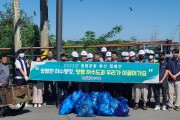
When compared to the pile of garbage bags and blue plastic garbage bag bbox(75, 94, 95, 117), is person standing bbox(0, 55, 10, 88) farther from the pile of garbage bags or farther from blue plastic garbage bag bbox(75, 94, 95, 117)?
blue plastic garbage bag bbox(75, 94, 95, 117)

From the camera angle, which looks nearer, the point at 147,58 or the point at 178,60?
the point at 178,60

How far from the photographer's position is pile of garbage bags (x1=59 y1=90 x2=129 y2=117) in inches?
414

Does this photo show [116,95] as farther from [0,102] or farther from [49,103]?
[0,102]

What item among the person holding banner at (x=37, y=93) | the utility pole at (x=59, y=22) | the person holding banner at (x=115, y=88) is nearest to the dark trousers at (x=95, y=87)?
the person holding banner at (x=115, y=88)

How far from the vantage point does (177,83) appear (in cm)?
1148

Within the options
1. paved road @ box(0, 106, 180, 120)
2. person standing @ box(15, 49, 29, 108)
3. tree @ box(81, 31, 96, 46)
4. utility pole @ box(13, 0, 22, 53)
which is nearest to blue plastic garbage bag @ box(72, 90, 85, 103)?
paved road @ box(0, 106, 180, 120)

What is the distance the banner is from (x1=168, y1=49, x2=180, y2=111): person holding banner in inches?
15.5

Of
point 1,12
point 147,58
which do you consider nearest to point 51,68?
point 147,58

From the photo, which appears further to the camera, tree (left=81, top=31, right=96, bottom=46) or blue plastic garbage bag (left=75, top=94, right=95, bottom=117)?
tree (left=81, top=31, right=96, bottom=46)

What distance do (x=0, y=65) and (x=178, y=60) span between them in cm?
490

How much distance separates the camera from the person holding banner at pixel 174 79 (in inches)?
448

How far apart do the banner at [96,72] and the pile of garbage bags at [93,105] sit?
743 mm

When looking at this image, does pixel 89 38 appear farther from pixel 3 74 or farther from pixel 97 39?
pixel 3 74

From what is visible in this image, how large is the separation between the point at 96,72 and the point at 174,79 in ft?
7.20
